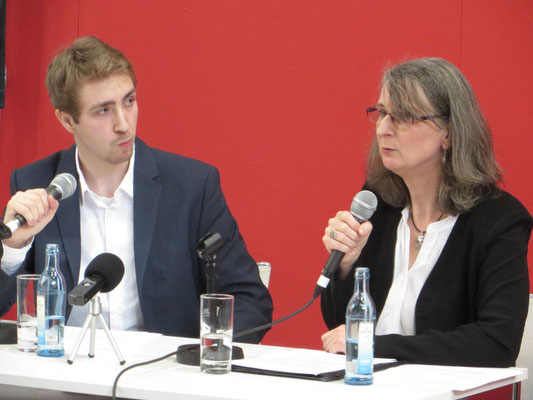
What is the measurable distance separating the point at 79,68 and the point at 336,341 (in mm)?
1186

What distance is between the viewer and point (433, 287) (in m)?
2.34

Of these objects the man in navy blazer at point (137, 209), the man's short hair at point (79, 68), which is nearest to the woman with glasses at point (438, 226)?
the man in navy blazer at point (137, 209)

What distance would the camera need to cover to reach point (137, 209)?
2.57 metres

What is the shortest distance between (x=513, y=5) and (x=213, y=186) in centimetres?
148

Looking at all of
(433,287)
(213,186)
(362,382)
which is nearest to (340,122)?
(213,186)

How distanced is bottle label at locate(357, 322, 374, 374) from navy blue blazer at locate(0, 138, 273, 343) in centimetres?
76

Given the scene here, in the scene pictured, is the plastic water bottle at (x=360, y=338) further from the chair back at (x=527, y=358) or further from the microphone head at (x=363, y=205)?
the chair back at (x=527, y=358)

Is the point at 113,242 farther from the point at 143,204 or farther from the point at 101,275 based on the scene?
the point at 101,275

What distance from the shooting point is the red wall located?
10.9 feet

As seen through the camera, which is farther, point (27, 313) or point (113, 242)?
point (113, 242)

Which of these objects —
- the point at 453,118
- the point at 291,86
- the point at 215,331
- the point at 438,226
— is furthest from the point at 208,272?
the point at 291,86

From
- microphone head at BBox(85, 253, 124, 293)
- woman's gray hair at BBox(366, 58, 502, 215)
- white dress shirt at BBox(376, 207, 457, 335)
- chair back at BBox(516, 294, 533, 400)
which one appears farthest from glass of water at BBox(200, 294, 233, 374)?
chair back at BBox(516, 294, 533, 400)

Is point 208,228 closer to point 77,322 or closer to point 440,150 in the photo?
point 77,322

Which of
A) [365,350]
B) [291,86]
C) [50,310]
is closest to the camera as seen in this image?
[365,350]
